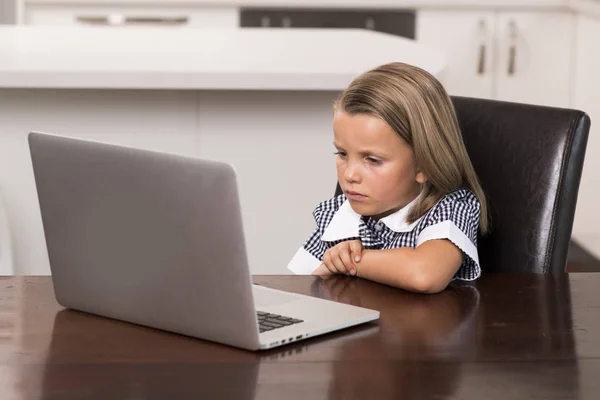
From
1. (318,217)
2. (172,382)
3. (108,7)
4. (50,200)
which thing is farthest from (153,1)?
(172,382)

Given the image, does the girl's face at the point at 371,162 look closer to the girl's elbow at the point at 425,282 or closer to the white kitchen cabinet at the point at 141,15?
the girl's elbow at the point at 425,282

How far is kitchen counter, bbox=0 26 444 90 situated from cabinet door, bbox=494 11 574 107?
1285 mm

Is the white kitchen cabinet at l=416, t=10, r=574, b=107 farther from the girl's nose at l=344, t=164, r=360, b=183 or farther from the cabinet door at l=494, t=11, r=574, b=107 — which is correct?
the girl's nose at l=344, t=164, r=360, b=183

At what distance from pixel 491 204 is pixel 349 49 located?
1236mm

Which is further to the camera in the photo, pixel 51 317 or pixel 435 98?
pixel 435 98

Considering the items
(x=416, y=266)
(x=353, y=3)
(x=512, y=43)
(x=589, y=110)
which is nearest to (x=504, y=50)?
(x=512, y=43)

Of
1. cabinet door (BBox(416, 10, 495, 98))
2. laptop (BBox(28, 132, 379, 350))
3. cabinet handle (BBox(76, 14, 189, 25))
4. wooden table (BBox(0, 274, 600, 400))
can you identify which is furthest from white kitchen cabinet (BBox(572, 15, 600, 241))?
laptop (BBox(28, 132, 379, 350))

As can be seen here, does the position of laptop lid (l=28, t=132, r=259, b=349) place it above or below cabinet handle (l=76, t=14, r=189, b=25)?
above

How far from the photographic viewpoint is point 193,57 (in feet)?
8.11

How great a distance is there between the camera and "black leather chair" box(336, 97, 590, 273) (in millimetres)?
1457

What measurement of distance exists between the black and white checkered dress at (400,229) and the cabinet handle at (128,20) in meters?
2.75

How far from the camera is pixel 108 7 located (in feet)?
13.6

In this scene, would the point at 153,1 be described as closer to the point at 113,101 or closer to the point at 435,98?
the point at 113,101

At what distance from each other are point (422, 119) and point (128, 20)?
294 centimetres
